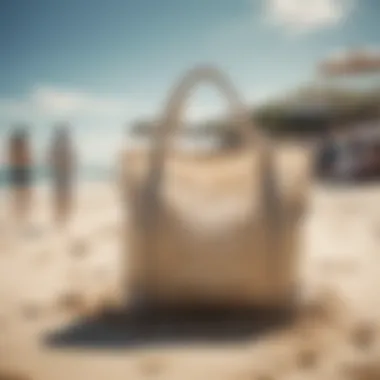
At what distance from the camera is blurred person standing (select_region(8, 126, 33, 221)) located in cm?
109

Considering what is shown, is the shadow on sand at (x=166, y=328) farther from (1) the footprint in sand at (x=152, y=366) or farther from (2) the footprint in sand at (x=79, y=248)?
(2) the footprint in sand at (x=79, y=248)

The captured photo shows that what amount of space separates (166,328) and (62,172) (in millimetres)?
395

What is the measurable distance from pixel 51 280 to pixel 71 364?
199 mm

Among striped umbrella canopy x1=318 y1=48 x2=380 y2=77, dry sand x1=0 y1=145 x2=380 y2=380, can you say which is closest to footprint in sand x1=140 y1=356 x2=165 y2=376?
dry sand x1=0 y1=145 x2=380 y2=380

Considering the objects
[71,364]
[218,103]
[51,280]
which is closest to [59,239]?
[51,280]

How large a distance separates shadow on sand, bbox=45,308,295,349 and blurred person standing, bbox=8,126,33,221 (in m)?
0.31

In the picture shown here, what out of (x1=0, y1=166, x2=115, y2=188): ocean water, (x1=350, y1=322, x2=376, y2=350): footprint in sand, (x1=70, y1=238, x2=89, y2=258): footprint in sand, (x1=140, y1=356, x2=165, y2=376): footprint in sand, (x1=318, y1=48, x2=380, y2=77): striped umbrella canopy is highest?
(x1=318, y1=48, x2=380, y2=77): striped umbrella canopy

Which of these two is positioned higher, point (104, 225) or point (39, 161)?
point (39, 161)

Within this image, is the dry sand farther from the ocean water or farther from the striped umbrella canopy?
the striped umbrella canopy

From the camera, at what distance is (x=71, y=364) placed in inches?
35.7

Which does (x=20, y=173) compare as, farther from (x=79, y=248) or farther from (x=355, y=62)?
(x=355, y=62)

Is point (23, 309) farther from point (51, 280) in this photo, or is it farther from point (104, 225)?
point (104, 225)

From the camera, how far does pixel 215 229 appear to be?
0.97 meters

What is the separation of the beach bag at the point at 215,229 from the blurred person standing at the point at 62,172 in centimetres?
16
